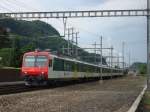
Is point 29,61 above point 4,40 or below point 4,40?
below

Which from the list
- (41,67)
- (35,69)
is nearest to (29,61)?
(35,69)

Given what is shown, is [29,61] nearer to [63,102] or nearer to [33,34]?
[63,102]

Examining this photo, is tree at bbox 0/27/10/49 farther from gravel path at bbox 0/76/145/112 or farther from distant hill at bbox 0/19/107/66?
gravel path at bbox 0/76/145/112

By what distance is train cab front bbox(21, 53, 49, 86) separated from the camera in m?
35.0

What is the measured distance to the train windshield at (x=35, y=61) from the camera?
117 ft

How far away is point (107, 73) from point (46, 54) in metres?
50.0

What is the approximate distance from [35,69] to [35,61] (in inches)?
32.9

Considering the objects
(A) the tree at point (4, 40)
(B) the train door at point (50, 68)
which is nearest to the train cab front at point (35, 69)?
(B) the train door at point (50, 68)

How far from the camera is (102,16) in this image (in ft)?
158

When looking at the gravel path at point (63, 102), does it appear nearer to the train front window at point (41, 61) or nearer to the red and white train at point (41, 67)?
the red and white train at point (41, 67)

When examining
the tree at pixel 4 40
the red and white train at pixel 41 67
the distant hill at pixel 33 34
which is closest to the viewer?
the red and white train at pixel 41 67

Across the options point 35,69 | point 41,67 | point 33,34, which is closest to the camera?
point 41,67

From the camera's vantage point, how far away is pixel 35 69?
35719mm

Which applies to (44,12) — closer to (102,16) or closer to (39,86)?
(102,16)
